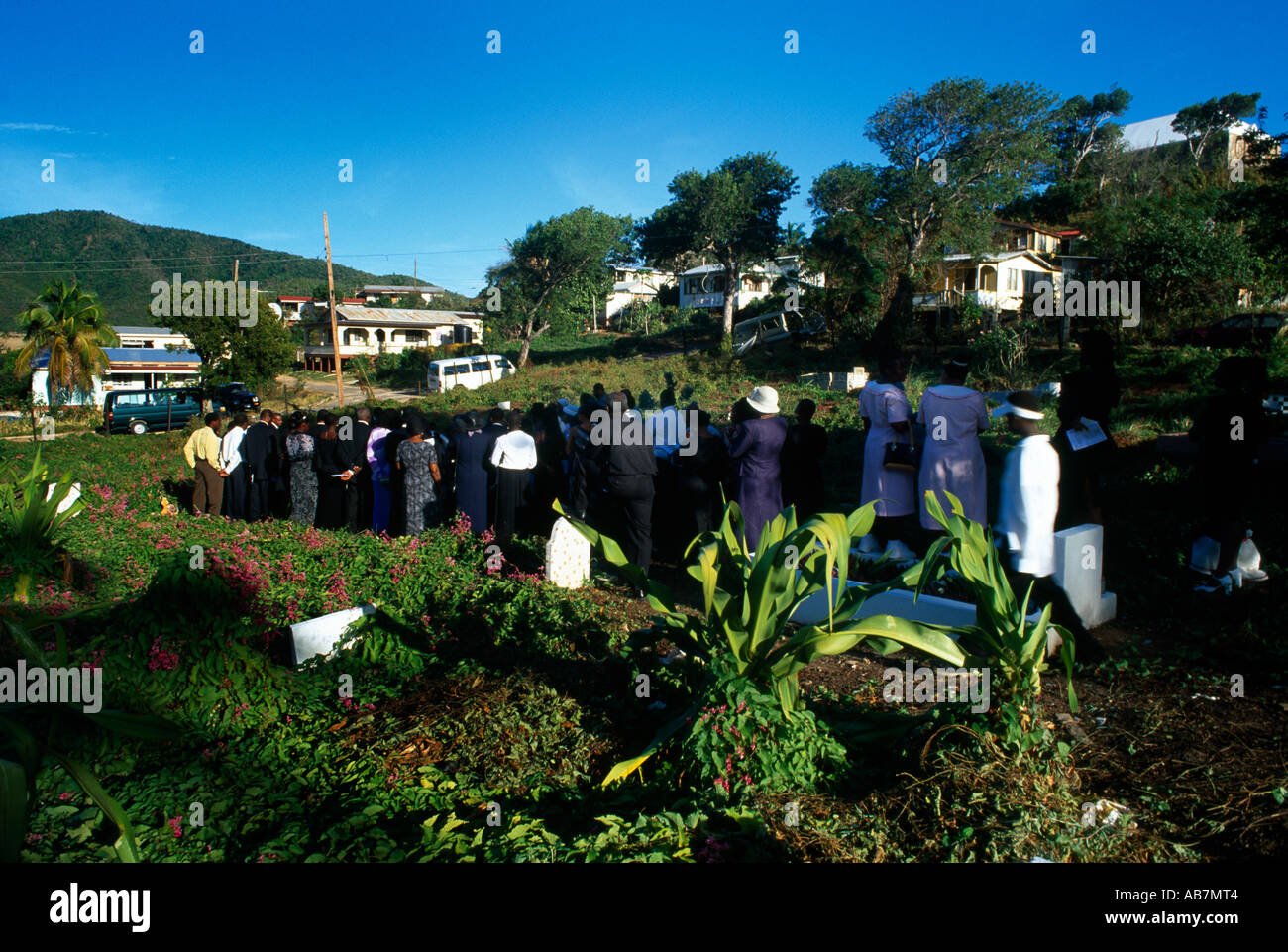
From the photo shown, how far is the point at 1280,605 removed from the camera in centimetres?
484

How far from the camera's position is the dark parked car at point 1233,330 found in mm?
20000

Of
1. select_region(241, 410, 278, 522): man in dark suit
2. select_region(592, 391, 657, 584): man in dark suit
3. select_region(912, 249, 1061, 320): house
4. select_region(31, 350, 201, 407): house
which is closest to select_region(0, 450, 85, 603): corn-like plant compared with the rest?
select_region(241, 410, 278, 522): man in dark suit

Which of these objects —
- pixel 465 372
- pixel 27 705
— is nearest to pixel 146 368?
pixel 465 372

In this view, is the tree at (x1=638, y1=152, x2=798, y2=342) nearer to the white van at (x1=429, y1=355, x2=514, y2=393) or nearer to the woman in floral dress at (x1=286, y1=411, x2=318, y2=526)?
the white van at (x1=429, y1=355, x2=514, y2=393)

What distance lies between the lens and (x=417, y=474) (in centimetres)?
817

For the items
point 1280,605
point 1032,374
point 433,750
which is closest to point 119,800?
point 433,750

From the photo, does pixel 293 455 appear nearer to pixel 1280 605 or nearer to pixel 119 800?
pixel 119 800

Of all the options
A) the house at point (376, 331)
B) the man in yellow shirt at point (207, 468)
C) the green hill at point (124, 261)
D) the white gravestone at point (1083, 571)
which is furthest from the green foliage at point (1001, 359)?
the green hill at point (124, 261)

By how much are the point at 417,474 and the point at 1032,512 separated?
5952 millimetres

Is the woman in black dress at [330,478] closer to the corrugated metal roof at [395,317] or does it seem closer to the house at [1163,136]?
the corrugated metal roof at [395,317]

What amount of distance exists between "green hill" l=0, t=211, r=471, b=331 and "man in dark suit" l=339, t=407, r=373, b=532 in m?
88.9

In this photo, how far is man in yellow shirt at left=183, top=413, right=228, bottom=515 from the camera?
9.71m

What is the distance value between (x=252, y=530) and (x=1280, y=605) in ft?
26.3
